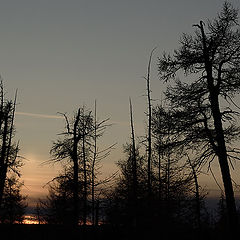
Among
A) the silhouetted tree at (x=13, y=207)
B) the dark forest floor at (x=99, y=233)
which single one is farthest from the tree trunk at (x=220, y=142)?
the silhouetted tree at (x=13, y=207)

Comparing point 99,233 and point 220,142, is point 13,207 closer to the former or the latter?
point 99,233

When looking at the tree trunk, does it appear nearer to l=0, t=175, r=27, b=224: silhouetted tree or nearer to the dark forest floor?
the dark forest floor

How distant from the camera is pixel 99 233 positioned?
27484mm

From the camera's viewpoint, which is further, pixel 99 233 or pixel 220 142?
pixel 99 233

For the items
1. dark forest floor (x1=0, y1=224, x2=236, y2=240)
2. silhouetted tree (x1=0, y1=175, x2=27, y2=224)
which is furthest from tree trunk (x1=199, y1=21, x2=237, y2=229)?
silhouetted tree (x1=0, y1=175, x2=27, y2=224)

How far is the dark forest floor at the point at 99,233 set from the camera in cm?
1878

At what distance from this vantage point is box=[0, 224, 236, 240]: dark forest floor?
18.8m

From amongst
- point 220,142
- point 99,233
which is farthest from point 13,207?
point 220,142

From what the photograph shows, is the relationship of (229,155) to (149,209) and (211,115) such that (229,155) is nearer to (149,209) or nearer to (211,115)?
(211,115)

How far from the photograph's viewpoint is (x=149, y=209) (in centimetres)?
1972

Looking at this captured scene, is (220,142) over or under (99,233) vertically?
over

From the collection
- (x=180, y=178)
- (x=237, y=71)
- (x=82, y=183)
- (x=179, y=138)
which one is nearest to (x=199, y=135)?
(x=179, y=138)

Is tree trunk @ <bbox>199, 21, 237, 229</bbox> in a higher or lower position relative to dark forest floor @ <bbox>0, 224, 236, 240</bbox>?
higher

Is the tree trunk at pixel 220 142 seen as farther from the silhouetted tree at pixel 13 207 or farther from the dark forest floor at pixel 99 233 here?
the silhouetted tree at pixel 13 207
